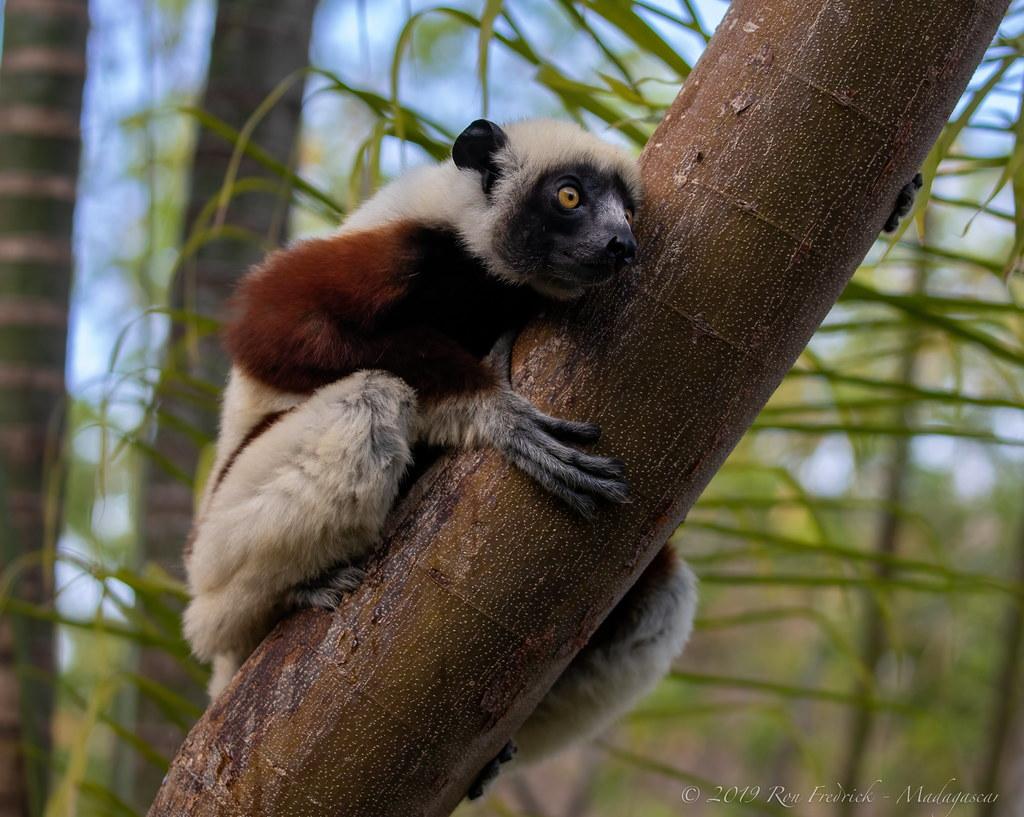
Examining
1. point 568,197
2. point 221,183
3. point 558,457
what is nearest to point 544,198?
point 568,197

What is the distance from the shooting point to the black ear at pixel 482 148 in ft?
7.34

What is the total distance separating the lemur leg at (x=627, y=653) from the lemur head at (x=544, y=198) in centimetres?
94

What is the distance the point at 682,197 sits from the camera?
1.64m

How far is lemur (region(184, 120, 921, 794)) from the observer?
189cm

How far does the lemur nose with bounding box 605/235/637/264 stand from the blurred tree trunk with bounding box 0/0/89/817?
7.83 feet

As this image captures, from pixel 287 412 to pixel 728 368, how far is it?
39.0 inches

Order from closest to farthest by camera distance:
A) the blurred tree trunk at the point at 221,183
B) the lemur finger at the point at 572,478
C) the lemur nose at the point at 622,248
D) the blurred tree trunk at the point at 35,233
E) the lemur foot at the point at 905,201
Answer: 1. the lemur finger at the point at 572,478
2. the lemur nose at the point at 622,248
3. the lemur foot at the point at 905,201
4. the blurred tree trunk at the point at 35,233
5. the blurred tree trunk at the point at 221,183

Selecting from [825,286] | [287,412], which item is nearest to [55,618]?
[287,412]

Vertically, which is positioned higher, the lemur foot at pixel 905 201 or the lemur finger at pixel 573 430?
the lemur foot at pixel 905 201

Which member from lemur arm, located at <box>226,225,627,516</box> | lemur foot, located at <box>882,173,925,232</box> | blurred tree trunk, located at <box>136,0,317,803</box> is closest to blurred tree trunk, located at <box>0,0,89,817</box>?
blurred tree trunk, located at <box>136,0,317,803</box>

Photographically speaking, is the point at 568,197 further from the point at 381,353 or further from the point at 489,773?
the point at 489,773

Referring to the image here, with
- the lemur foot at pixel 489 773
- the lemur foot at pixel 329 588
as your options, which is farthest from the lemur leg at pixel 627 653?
the lemur foot at pixel 329 588

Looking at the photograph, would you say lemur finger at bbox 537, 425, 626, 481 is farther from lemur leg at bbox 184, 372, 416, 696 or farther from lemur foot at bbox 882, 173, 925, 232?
lemur foot at bbox 882, 173, 925, 232

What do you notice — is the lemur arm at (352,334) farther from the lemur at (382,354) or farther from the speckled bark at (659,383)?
the speckled bark at (659,383)
